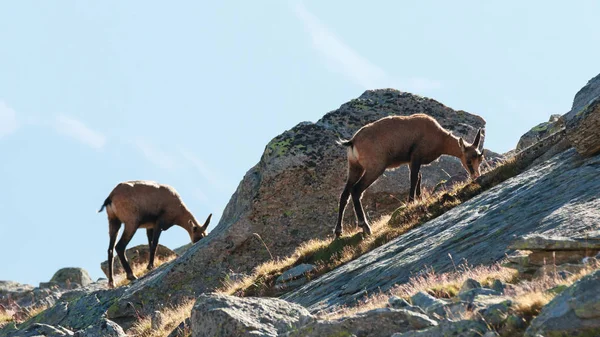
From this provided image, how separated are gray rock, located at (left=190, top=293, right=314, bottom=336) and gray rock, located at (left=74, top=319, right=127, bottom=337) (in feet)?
12.3

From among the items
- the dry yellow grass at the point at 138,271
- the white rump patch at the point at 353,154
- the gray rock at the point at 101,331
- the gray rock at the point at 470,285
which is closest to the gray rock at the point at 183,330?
the gray rock at the point at 101,331

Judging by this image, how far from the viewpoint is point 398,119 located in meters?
19.2

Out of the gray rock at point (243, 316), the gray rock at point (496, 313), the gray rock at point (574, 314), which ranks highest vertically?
the gray rock at point (243, 316)

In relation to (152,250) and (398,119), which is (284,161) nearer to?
(398,119)

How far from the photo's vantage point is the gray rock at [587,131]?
1354cm

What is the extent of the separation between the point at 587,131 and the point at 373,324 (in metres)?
7.18

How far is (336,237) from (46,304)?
12.8 meters

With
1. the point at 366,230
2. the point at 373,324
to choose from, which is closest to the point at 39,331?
the point at 366,230

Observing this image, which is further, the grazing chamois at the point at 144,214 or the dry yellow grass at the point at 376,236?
the grazing chamois at the point at 144,214

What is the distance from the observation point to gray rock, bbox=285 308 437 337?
7741 millimetres

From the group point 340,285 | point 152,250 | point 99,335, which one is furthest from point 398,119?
point 152,250

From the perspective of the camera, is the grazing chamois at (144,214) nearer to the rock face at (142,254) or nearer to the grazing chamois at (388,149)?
the rock face at (142,254)

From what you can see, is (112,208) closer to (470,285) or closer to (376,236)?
→ (376,236)

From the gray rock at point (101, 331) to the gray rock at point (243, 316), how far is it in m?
3.74
